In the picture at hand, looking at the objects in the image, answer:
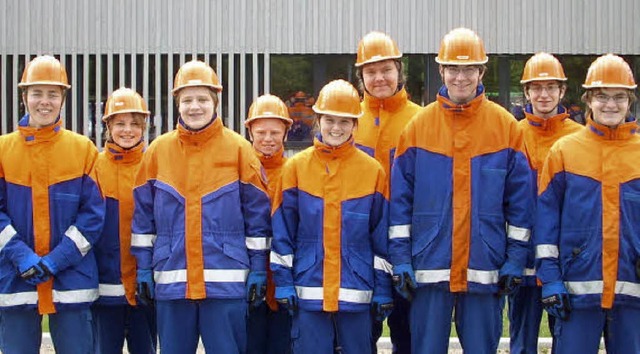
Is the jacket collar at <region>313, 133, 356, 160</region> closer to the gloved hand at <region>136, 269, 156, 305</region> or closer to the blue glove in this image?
the blue glove

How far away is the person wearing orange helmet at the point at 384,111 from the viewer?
611cm

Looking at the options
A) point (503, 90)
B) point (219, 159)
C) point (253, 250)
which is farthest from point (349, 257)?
point (503, 90)

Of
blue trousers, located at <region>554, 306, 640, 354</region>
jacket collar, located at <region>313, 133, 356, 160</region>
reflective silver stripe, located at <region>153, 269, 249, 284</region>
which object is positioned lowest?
blue trousers, located at <region>554, 306, 640, 354</region>

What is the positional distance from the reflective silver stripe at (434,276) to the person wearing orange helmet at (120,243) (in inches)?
74.6

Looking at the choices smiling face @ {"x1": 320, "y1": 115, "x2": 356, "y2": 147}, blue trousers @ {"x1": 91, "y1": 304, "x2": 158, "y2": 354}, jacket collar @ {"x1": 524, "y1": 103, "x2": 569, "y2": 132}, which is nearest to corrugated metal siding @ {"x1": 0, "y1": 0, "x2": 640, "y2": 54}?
jacket collar @ {"x1": 524, "y1": 103, "x2": 569, "y2": 132}

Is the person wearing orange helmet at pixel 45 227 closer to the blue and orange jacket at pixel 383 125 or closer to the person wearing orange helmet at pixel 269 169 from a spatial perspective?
the person wearing orange helmet at pixel 269 169

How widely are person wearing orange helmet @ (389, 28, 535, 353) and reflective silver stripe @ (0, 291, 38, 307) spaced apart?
89.1 inches

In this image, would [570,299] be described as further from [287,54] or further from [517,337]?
[287,54]

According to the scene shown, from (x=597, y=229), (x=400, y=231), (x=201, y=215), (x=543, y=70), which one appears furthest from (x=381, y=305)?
(x=543, y=70)

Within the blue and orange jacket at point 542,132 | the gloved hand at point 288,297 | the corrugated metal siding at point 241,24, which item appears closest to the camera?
the gloved hand at point 288,297

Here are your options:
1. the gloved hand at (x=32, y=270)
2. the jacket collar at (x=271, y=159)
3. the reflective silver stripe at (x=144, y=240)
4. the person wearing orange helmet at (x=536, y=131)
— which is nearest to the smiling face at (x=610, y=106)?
the person wearing orange helmet at (x=536, y=131)

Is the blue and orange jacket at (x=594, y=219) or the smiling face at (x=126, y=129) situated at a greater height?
the smiling face at (x=126, y=129)

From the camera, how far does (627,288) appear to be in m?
5.16

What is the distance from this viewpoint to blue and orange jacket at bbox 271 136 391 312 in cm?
539
